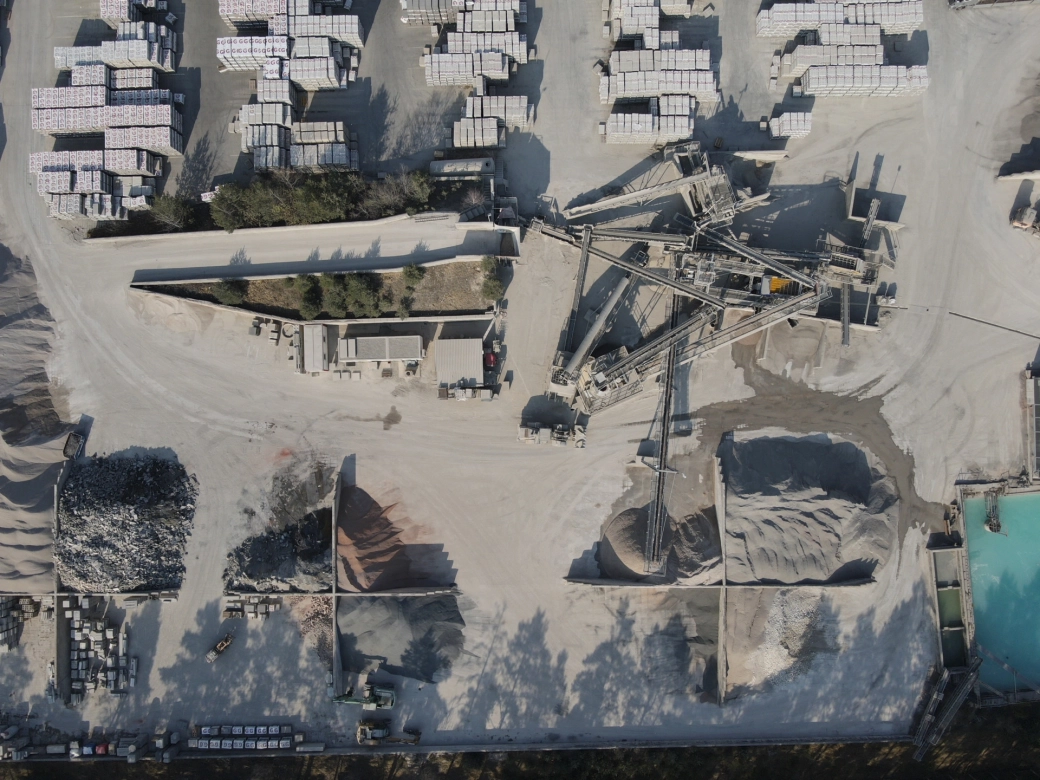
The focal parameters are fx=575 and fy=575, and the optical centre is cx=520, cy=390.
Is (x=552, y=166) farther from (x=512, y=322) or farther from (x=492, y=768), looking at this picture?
(x=492, y=768)

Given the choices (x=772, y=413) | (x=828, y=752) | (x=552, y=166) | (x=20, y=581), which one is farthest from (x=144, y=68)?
(x=828, y=752)

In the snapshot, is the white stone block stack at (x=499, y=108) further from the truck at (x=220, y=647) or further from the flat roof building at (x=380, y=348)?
the truck at (x=220, y=647)

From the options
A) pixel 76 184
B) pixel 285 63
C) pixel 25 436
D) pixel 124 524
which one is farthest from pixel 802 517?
pixel 76 184

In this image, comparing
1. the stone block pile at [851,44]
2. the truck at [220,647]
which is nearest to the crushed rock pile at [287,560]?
the truck at [220,647]

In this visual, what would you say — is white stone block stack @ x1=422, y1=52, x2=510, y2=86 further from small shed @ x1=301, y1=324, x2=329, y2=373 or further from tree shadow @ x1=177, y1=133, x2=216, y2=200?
small shed @ x1=301, y1=324, x2=329, y2=373

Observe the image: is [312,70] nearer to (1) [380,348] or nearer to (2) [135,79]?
(2) [135,79]

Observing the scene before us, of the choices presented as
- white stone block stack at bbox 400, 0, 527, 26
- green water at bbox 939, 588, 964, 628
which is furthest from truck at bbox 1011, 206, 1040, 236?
white stone block stack at bbox 400, 0, 527, 26
